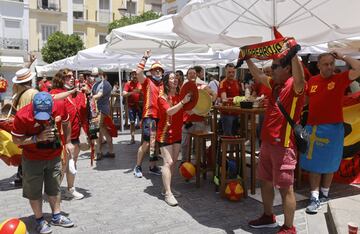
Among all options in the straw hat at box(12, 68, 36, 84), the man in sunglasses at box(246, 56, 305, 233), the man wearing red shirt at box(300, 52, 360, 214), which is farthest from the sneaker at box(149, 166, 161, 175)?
the man in sunglasses at box(246, 56, 305, 233)

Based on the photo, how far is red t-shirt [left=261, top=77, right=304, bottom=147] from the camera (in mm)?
3640

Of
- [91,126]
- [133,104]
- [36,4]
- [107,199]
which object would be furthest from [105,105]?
[36,4]

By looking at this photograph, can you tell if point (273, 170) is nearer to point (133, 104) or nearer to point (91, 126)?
point (91, 126)

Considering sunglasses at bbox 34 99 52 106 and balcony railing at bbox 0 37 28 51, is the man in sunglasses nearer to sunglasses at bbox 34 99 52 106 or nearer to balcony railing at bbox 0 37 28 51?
sunglasses at bbox 34 99 52 106

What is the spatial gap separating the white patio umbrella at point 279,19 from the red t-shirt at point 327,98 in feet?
2.96

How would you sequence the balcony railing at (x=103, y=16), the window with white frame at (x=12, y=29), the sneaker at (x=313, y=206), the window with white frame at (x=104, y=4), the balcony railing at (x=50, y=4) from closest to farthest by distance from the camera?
1. the sneaker at (x=313, y=206)
2. the window with white frame at (x=12, y=29)
3. the balcony railing at (x=50, y=4)
4. the balcony railing at (x=103, y=16)
5. the window with white frame at (x=104, y=4)

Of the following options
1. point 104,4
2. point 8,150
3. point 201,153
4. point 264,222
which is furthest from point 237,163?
point 104,4

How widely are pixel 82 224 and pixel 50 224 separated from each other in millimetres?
356

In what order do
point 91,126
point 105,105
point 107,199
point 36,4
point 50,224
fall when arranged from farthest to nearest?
point 36,4
point 105,105
point 91,126
point 107,199
point 50,224

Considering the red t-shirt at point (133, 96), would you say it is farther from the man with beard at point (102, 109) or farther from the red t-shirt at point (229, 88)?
the red t-shirt at point (229, 88)

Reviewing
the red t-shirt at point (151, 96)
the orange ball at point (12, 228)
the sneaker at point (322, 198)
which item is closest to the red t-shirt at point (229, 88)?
the red t-shirt at point (151, 96)

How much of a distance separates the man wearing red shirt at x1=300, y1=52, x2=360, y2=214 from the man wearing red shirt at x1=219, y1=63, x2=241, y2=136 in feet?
7.64

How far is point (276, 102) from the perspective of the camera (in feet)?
12.2

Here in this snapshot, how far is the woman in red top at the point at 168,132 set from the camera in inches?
195
